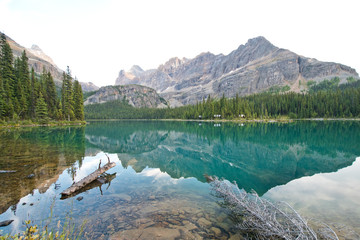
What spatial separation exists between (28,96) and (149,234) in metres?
79.9

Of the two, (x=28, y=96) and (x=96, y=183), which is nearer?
(x=96, y=183)

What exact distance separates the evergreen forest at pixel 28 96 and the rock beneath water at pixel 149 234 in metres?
65.0

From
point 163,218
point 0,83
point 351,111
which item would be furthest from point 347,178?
point 351,111

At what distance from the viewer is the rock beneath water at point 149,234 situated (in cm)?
718

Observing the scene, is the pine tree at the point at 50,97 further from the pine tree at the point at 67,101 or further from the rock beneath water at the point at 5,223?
the rock beneath water at the point at 5,223

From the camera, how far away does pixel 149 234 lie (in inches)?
292

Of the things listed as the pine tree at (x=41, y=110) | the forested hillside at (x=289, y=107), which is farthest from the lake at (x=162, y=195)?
the forested hillside at (x=289, y=107)

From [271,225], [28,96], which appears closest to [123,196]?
[271,225]

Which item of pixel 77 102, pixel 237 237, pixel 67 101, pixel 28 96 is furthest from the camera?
pixel 77 102

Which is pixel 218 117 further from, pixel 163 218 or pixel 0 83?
pixel 163 218

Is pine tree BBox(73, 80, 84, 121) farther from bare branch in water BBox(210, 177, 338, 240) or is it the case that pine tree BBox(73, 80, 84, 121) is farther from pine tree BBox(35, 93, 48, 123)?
bare branch in water BBox(210, 177, 338, 240)

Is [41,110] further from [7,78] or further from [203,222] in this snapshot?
[203,222]

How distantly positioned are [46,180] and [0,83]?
61828mm

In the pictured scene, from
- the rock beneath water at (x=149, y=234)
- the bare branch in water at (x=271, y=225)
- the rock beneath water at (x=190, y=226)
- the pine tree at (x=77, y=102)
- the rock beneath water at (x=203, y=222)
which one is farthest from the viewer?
the pine tree at (x=77, y=102)
